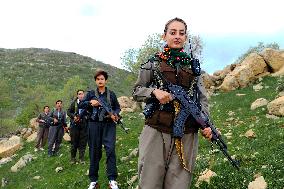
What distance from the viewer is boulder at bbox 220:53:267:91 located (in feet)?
104

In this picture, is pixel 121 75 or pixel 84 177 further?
pixel 121 75

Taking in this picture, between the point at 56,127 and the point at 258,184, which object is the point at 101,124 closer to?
the point at 258,184

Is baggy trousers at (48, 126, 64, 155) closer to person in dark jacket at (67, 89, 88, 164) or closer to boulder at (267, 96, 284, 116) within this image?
person in dark jacket at (67, 89, 88, 164)

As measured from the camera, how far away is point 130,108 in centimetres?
3297

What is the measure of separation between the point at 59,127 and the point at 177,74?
16.1m

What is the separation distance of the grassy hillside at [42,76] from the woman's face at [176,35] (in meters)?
45.2

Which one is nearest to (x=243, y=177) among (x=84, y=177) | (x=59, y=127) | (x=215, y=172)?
(x=215, y=172)

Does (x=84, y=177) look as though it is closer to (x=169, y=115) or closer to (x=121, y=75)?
(x=169, y=115)

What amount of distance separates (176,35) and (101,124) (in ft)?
17.2

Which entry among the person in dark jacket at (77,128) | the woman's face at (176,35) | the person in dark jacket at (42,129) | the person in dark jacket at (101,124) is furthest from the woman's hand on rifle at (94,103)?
the person in dark jacket at (42,129)

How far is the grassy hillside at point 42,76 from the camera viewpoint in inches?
2372

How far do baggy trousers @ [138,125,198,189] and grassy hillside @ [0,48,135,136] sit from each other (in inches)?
1779

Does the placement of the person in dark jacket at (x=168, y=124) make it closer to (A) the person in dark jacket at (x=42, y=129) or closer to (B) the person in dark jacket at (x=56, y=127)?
(B) the person in dark jacket at (x=56, y=127)

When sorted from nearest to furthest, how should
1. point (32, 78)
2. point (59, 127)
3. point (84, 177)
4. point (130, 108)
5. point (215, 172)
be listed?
point (215, 172), point (84, 177), point (59, 127), point (130, 108), point (32, 78)
